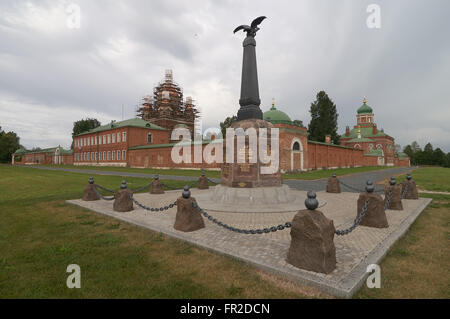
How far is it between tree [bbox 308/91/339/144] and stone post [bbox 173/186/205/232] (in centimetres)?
5145

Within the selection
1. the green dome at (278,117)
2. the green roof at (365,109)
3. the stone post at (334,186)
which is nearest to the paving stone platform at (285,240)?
the stone post at (334,186)

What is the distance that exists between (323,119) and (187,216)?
176ft

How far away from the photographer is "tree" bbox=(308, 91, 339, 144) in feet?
171

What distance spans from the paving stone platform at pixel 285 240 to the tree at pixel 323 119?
47.6 metres

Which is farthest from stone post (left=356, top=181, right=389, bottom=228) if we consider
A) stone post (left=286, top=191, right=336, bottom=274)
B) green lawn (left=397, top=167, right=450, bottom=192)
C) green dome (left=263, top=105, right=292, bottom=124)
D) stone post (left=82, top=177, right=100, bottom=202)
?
green dome (left=263, top=105, right=292, bottom=124)

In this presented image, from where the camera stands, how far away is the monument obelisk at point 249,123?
880 centimetres

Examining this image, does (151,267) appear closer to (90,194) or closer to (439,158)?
(90,194)

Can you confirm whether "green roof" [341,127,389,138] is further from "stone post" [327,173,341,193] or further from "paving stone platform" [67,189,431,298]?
"paving stone platform" [67,189,431,298]

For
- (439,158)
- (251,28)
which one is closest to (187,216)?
(251,28)

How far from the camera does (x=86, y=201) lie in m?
9.09

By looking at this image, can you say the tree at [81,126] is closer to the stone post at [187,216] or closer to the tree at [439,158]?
the stone post at [187,216]

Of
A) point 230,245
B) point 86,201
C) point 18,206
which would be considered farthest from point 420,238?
point 18,206

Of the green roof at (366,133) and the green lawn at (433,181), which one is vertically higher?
the green roof at (366,133)

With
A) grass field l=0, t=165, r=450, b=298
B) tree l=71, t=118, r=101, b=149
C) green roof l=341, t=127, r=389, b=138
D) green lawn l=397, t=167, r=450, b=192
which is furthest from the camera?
tree l=71, t=118, r=101, b=149
